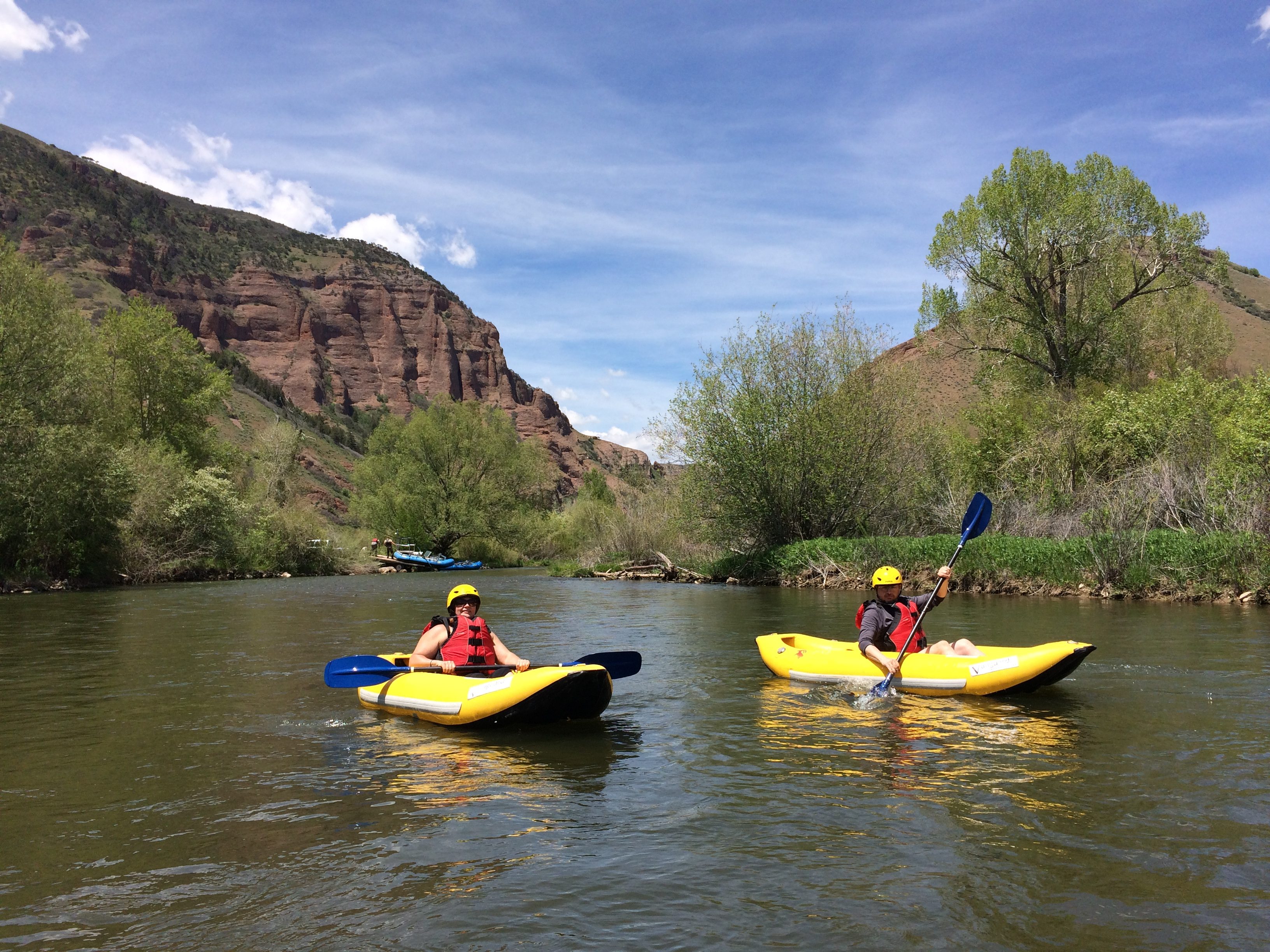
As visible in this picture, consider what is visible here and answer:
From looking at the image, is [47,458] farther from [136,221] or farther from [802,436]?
[136,221]

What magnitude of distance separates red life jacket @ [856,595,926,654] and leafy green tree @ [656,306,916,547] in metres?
18.7

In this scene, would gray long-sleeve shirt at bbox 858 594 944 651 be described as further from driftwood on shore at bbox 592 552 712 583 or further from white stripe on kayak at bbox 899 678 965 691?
driftwood on shore at bbox 592 552 712 583

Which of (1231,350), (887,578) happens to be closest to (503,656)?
(887,578)

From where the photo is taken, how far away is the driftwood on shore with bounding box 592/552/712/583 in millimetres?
31766

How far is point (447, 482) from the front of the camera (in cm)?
5116

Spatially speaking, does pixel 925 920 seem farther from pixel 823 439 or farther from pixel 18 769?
pixel 823 439

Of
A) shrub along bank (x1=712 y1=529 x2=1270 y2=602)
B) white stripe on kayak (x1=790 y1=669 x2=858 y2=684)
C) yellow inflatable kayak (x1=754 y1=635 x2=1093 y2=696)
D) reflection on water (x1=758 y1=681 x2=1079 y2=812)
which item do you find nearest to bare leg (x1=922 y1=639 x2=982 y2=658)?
yellow inflatable kayak (x1=754 y1=635 x2=1093 y2=696)

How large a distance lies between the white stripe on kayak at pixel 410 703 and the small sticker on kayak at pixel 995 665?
5.02m

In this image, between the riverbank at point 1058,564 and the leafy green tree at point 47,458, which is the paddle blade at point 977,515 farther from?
the leafy green tree at point 47,458

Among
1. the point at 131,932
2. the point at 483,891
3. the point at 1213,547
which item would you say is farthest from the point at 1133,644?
the point at 131,932

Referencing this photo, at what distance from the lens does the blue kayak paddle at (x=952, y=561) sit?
9203 mm

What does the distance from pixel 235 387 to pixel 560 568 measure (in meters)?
55.3

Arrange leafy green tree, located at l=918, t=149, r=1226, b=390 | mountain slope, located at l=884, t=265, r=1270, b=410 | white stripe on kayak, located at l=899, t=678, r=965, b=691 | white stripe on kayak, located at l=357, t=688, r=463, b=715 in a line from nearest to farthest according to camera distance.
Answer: white stripe on kayak, located at l=357, t=688, r=463, b=715
white stripe on kayak, located at l=899, t=678, r=965, b=691
leafy green tree, located at l=918, t=149, r=1226, b=390
mountain slope, located at l=884, t=265, r=1270, b=410

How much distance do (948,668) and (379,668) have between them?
18.6ft
